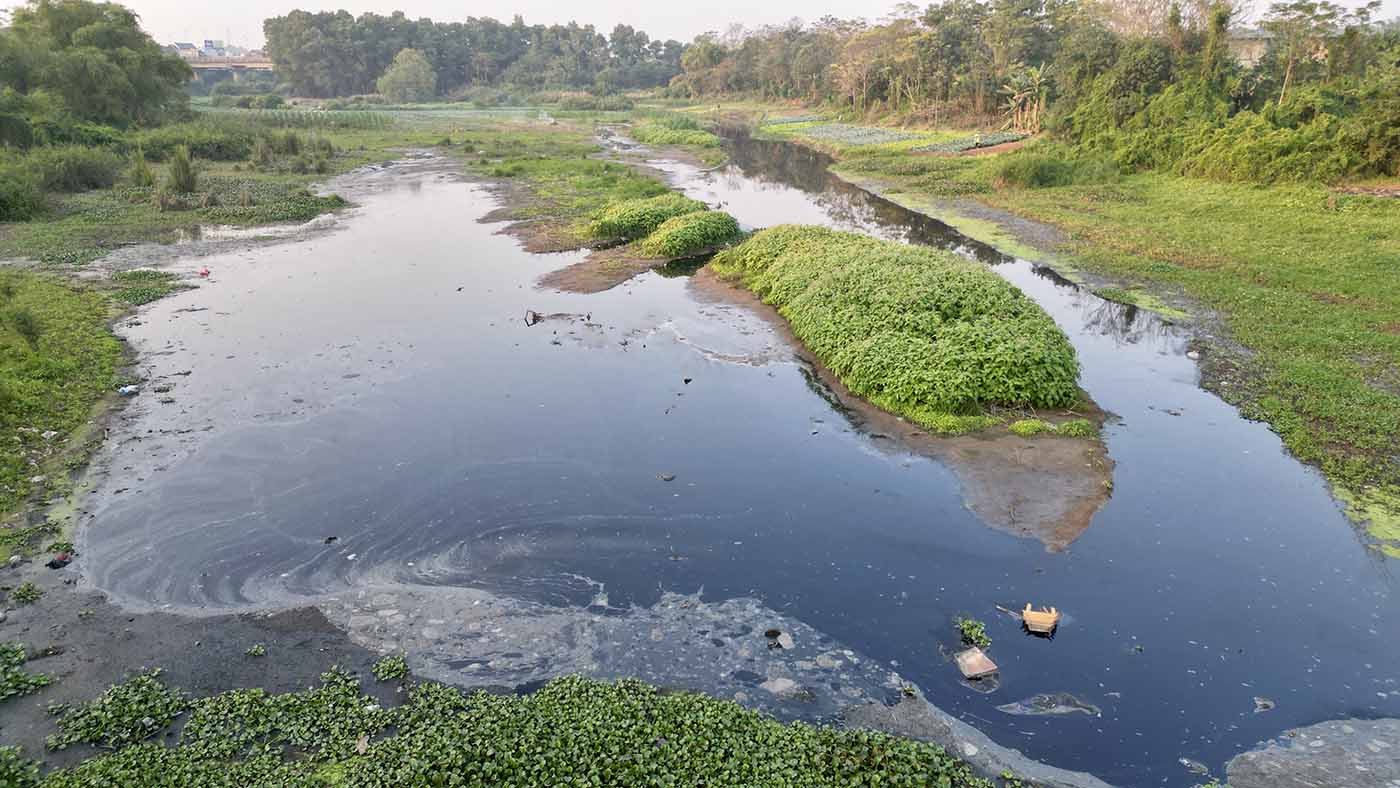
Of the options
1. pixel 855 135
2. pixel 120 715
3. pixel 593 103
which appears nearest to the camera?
pixel 120 715

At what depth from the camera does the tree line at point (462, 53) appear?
105 m

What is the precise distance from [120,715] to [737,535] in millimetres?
6463

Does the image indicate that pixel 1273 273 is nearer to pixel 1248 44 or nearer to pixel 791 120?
pixel 1248 44

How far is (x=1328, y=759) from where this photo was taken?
668 centimetres

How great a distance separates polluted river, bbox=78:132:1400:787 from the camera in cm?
766

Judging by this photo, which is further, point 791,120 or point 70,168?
point 791,120

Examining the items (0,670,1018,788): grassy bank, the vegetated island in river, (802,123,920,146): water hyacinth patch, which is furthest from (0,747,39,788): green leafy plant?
(802,123,920,146): water hyacinth patch

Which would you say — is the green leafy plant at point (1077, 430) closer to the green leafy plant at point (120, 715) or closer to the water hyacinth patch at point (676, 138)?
the green leafy plant at point (120, 715)

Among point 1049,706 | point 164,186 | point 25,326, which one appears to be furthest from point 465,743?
point 164,186

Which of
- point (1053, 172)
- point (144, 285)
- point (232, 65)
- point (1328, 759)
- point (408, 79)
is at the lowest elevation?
point (1328, 759)

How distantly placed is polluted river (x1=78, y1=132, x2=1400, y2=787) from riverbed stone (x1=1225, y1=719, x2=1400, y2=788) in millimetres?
165

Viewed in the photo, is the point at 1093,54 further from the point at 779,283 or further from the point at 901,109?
the point at 779,283

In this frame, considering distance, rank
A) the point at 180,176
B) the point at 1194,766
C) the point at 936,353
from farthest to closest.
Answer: the point at 180,176, the point at 936,353, the point at 1194,766

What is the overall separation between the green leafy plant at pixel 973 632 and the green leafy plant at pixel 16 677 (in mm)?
8789
